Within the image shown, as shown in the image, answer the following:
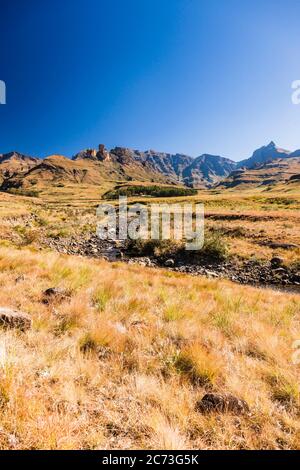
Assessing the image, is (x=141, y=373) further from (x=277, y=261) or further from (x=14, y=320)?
(x=277, y=261)

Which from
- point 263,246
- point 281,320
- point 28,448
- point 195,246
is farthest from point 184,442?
point 263,246

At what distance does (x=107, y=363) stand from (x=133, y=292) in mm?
3963

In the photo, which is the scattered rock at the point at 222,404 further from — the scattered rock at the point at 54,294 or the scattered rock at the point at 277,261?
the scattered rock at the point at 277,261

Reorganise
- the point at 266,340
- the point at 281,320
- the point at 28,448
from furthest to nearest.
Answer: the point at 281,320 → the point at 266,340 → the point at 28,448

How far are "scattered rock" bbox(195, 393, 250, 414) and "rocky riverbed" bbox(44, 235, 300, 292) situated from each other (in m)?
13.5

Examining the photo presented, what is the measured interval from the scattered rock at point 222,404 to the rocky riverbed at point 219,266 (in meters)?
13.5

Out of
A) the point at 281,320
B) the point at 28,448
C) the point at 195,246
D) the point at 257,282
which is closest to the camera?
the point at 28,448

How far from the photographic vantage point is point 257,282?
16.1m

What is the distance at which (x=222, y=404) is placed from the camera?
10.6ft

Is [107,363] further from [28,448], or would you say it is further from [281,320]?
[281,320]

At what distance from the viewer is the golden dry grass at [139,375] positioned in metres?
2.74

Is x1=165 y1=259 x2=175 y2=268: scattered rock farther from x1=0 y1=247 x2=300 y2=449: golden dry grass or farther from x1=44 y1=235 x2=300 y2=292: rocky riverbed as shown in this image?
x1=0 y1=247 x2=300 y2=449: golden dry grass

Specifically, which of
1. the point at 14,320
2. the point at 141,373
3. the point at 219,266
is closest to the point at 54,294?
the point at 14,320

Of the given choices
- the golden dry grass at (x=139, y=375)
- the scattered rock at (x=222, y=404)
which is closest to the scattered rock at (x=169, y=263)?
the golden dry grass at (x=139, y=375)
